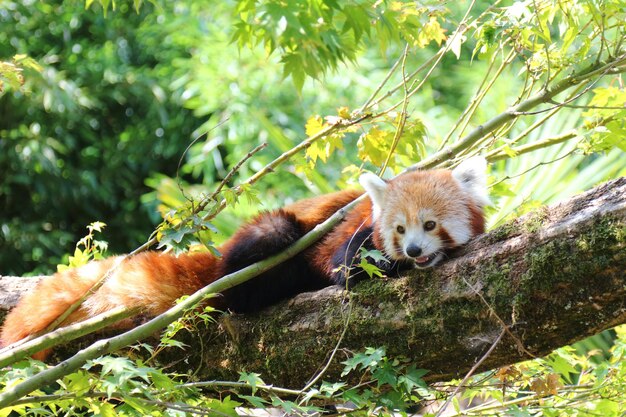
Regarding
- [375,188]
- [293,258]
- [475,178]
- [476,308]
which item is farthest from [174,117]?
[476,308]

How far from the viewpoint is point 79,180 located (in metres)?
8.58

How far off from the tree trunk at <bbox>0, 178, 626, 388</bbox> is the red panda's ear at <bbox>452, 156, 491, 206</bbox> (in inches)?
29.8

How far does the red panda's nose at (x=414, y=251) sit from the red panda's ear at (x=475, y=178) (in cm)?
48

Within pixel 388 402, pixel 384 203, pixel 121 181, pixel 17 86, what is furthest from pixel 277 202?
pixel 388 402

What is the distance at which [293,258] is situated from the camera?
352cm

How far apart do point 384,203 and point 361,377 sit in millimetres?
970

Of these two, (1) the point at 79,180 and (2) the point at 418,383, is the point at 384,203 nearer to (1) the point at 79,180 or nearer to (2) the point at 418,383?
(2) the point at 418,383

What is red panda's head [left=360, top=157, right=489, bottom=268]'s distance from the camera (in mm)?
3227

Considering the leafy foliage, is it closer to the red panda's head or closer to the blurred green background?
the blurred green background

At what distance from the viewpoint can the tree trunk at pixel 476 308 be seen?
2.29 metres

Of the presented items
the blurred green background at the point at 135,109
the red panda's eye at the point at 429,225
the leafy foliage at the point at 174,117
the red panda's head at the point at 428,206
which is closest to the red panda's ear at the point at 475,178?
the red panda's head at the point at 428,206

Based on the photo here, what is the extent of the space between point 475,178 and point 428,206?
0.83ft

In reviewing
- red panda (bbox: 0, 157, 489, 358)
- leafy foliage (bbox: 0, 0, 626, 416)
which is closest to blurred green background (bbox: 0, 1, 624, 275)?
leafy foliage (bbox: 0, 0, 626, 416)

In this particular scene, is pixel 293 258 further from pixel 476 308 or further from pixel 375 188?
pixel 476 308
